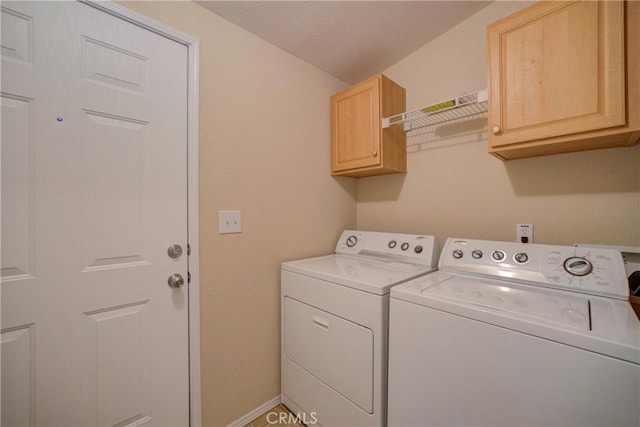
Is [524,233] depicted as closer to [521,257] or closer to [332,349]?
[521,257]

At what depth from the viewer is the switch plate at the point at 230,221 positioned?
4.68ft

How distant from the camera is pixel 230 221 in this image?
146 cm

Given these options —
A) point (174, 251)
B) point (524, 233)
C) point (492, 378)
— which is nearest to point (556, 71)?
point (524, 233)

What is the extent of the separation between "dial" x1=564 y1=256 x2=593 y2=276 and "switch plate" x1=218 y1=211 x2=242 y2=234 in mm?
1601

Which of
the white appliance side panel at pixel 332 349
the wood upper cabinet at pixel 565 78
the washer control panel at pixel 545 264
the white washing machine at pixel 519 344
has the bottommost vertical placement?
the white appliance side panel at pixel 332 349

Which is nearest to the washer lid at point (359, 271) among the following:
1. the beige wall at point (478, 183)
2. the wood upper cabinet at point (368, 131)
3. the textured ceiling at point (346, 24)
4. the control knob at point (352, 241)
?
the control knob at point (352, 241)

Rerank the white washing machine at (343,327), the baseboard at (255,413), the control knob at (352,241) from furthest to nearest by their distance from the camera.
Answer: the control knob at (352,241) → the baseboard at (255,413) → the white washing machine at (343,327)

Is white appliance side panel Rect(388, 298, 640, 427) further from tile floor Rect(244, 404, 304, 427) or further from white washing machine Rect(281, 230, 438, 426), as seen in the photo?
tile floor Rect(244, 404, 304, 427)

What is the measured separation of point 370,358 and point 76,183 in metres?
1.44

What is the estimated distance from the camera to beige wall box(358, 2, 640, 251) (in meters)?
1.17

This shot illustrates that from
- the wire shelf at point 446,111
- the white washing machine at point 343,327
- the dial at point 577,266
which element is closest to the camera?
the dial at point 577,266

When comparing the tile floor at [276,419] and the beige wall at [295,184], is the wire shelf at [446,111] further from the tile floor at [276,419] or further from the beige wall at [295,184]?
the tile floor at [276,419]

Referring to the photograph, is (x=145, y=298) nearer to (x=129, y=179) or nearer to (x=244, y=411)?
(x=129, y=179)

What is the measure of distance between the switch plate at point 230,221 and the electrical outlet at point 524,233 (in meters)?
1.59
